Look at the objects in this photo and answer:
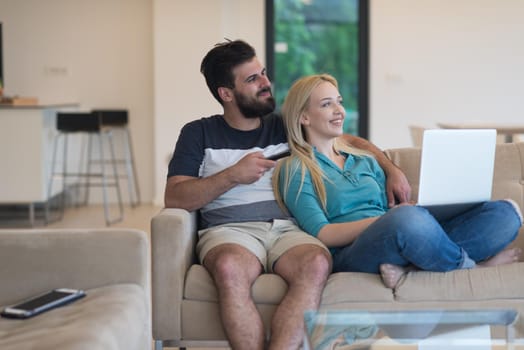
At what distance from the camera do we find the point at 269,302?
2.53m

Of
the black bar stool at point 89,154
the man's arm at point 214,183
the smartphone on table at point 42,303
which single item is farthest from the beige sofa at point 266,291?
the black bar stool at point 89,154

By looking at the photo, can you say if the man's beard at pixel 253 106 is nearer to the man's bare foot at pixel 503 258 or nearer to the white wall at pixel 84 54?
the man's bare foot at pixel 503 258

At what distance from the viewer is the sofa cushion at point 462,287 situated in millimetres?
2486

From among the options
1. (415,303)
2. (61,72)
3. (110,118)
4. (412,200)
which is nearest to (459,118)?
(110,118)

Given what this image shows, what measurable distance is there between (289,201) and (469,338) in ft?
3.23

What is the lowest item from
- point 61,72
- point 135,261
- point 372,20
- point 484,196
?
point 135,261

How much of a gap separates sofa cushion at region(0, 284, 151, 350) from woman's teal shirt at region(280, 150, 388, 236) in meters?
0.66

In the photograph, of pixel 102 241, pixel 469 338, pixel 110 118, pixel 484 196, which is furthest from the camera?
pixel 110 118

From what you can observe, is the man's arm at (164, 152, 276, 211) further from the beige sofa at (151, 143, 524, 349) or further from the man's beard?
the man's beard

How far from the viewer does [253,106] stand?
299cm

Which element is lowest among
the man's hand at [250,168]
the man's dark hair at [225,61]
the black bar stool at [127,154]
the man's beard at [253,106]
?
the black bar stool at [127,154]

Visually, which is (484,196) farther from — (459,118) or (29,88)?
(29,88)

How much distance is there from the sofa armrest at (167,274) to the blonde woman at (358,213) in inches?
18.5

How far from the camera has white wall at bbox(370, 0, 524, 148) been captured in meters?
7.83
